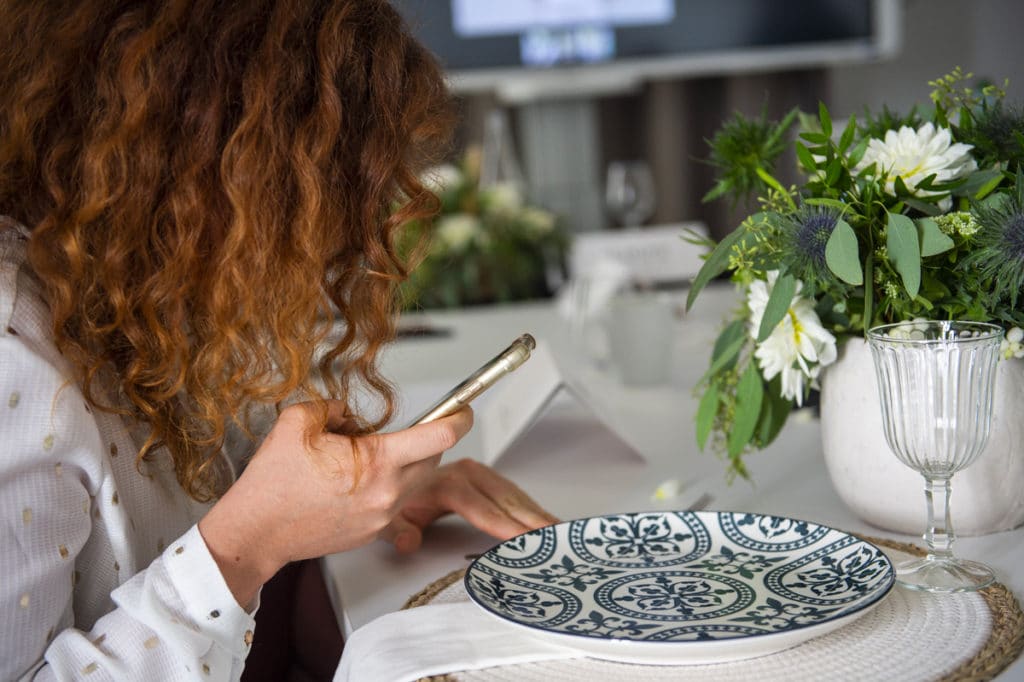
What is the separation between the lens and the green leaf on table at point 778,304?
0.79m

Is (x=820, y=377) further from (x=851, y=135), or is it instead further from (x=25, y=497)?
A: (x=25, y=497)

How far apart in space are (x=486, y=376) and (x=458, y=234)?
74.4 inches

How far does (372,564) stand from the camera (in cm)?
86

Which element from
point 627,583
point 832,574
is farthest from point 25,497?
point 832,574

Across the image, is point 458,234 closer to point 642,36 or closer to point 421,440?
point 642,36

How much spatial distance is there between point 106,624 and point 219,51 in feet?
1.24

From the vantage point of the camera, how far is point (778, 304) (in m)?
0.80

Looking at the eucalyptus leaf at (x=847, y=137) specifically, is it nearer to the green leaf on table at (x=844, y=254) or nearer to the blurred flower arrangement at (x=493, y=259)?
the green leaf on table at (x=844, y=254)

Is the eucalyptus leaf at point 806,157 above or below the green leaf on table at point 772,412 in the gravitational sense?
above

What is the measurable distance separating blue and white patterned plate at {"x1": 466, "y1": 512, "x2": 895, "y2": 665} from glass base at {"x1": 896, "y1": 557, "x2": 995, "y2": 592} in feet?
0.11

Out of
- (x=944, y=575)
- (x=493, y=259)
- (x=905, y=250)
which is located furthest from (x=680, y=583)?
(x=493, y=259)

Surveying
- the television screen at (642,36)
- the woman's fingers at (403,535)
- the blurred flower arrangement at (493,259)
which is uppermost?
the television screen at (642,36)

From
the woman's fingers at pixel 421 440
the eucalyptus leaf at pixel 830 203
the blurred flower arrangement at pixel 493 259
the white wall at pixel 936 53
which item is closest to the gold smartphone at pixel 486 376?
the woman's fingers at pixel 421 440

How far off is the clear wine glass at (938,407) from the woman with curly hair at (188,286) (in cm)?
28
